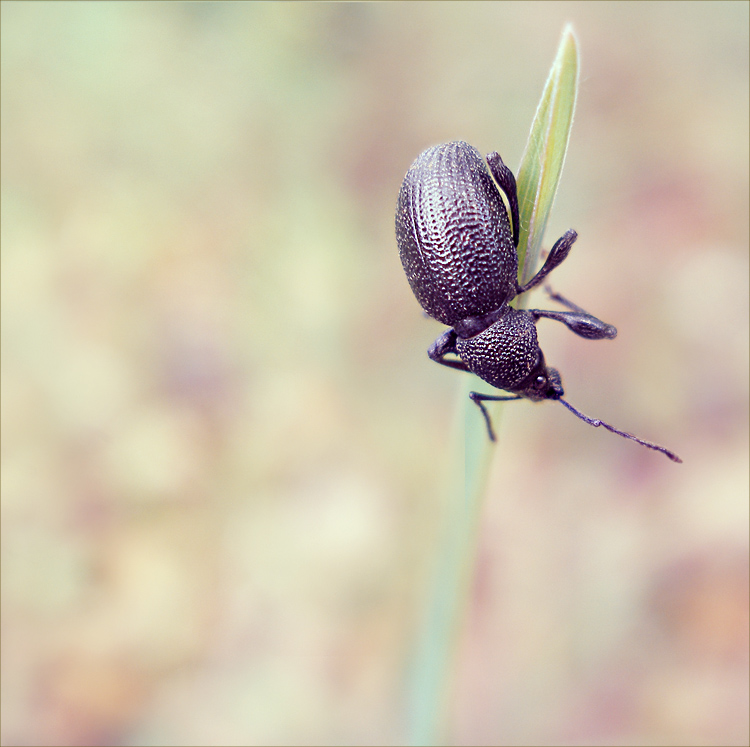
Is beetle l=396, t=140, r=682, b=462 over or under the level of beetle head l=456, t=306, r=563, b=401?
over

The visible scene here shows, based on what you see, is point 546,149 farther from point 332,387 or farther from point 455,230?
point 332,387

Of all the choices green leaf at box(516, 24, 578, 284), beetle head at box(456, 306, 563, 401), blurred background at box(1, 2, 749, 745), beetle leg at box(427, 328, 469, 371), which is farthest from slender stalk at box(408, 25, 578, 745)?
beetle leg at box(427, 328, 469, 371)

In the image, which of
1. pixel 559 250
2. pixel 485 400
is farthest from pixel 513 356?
pixel 485 400

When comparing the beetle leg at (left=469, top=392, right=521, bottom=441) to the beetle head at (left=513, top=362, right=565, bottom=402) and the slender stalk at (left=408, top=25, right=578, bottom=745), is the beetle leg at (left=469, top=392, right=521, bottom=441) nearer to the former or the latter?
the slender stalk at (left=408, top=25, right=578, bottom=745)

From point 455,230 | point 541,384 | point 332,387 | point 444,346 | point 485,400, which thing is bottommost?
point 332,387

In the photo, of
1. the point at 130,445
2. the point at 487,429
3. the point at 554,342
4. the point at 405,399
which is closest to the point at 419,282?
the point at 487,429

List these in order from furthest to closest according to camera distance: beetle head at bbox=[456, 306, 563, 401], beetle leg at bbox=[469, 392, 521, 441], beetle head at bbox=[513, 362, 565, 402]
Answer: beetle head at bbox=[513, 362, 565, 402]
beetle head at bbox=[456, 306, 563, 401]
beetle leg at bbox=[469, 392, 521, 441]

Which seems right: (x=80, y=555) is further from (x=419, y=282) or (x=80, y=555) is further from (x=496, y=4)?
(x=496, y=4)
